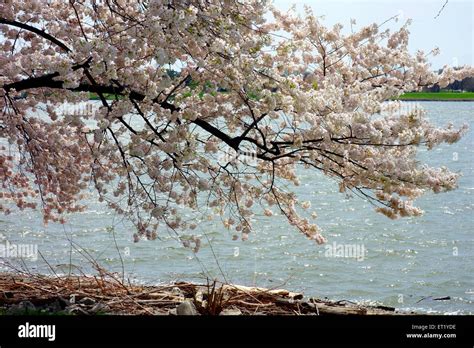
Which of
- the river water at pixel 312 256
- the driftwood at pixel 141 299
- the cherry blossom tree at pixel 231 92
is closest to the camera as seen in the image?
the cherry blossom tree at pixel 231 92

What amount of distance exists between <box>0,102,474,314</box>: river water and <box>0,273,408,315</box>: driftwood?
266 centimetres

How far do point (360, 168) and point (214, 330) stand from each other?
2.27 metres

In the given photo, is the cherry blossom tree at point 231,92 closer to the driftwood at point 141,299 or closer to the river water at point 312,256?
the driftwood at point 141,299

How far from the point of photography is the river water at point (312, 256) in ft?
42.5

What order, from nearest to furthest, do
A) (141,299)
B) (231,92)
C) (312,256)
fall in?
1. (231,92)
2. (141,299)
3. (312,256)

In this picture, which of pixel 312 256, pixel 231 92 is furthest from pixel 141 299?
pixel 312 256

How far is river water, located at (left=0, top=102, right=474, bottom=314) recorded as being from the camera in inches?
510

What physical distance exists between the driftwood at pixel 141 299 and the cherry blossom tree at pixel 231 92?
2.19ft

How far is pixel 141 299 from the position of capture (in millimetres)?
6988

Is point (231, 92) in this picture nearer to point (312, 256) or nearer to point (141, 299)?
point (141, 299)

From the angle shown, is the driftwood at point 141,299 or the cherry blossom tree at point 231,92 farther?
the driftwood at point 141,299

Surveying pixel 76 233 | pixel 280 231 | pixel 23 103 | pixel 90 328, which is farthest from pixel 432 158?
pixel 90 328

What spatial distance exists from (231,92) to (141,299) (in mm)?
2114

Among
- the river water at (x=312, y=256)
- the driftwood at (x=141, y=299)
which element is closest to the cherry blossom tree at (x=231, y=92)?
the driftwood at (x=141, y=299)
